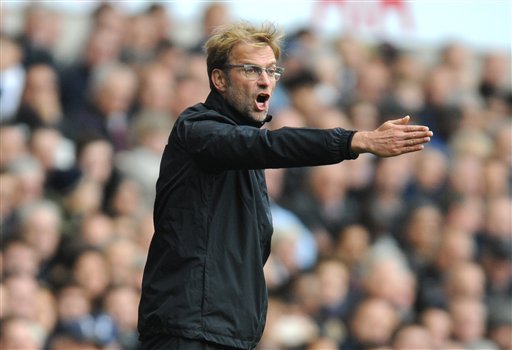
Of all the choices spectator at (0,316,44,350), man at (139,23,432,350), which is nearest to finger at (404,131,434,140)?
man at (139,23,432,350)

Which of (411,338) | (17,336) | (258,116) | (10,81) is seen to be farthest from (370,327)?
(258,116)

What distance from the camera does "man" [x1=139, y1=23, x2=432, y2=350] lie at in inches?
183

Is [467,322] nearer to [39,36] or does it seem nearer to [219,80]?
[39,36]

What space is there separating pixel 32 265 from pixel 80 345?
2.07 feet

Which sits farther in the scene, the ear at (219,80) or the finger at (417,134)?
the ear at (219,80)

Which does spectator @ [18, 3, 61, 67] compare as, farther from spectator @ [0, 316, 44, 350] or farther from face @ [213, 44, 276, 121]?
face @ [213, 44, 276, 121]

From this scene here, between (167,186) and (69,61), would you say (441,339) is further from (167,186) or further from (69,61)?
(167,186)

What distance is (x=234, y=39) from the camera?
16.3ft

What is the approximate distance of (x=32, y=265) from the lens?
25.8 ft

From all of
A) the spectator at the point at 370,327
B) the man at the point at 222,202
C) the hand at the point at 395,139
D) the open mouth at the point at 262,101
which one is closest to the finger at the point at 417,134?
the hand at the point at 395,139

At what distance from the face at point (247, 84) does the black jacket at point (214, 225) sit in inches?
1.4

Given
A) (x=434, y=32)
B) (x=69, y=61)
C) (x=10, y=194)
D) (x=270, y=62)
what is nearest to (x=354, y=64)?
(x=434, y=32)

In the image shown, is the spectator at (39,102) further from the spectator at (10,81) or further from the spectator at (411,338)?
the spectator at (411,338)

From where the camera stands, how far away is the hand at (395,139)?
4.46 meters
